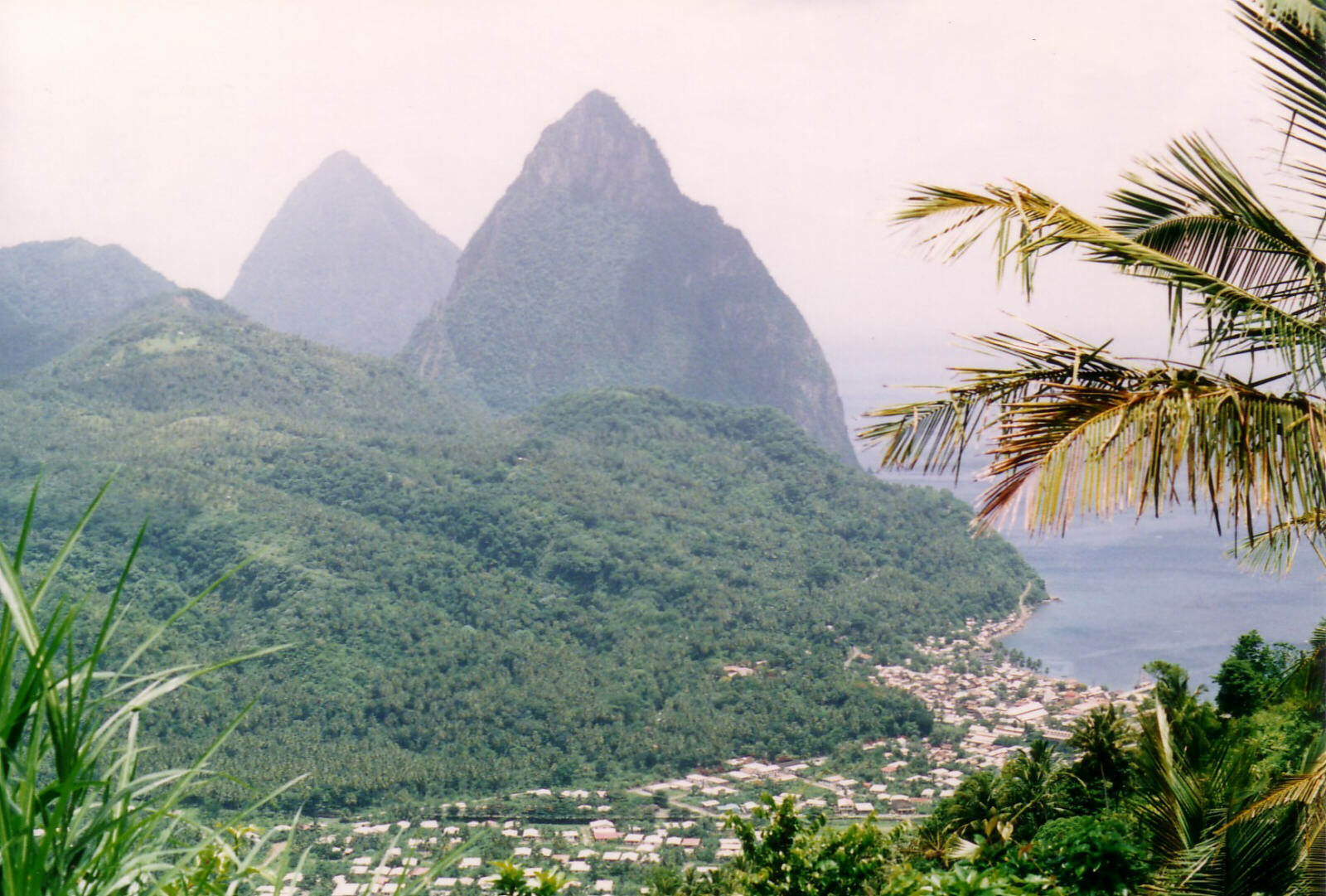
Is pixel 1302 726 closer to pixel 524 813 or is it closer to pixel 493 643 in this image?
pixel 524 813

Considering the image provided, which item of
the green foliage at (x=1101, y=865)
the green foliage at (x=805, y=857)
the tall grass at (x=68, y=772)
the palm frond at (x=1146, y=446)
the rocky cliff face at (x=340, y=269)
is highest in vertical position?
the rocky cliff face at (x=340, y=269)

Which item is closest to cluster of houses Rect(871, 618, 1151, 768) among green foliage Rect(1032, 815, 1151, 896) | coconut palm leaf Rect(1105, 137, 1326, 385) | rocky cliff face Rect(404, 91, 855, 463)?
green foliage Rect(1032, 815, 1151, 896)

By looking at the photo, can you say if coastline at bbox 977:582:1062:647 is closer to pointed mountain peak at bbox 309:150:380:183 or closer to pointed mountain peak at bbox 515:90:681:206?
pointed mountain peak at bbox 515:90:681:206

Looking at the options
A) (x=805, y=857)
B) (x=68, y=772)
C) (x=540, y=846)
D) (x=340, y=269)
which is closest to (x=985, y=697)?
(x=540, y=846)

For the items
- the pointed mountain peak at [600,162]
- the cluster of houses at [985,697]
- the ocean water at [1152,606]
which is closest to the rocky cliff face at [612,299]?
the pointed mountain peak at [600,162]

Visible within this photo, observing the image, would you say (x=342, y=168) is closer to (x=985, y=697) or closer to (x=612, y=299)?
(x=612, y=299)

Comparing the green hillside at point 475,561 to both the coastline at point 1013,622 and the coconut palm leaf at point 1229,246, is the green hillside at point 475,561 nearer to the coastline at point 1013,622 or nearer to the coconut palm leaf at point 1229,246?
the coastline at point 1013,622
